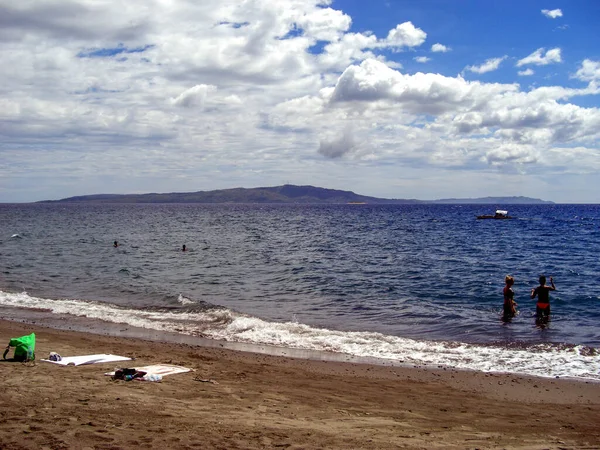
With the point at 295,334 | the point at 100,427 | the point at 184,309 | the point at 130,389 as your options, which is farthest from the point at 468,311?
the point at 100,427

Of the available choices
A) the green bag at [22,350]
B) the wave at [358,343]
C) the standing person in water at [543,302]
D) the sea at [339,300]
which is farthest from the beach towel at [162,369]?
the standing person in water at [543,302]

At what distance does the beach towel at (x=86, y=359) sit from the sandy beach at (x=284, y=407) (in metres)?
0.24

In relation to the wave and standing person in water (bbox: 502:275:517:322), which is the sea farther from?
standing person in water (bbox: 502:275:517:322)

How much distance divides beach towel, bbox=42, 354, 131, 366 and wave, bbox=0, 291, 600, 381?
13.6 ft

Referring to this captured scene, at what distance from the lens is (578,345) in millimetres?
13773

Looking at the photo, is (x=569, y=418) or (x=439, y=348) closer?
(x=569, y=418)

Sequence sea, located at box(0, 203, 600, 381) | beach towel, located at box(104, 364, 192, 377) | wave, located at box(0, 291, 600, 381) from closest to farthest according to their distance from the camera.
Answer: beach towel, located at box(104, 364, 192, 377) < wave, located at box(0, 291, 600, 381) < sea, located at box(0, 203, 600, 381)

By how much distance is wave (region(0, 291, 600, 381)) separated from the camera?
12.1 m

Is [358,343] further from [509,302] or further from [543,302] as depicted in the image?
[543,302]

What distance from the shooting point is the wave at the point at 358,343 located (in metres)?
12.1

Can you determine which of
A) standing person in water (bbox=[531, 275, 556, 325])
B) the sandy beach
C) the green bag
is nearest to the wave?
the sandy beach

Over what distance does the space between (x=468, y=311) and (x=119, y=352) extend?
12.2m

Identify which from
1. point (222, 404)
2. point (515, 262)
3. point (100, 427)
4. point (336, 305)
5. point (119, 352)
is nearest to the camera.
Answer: point (100, 427)

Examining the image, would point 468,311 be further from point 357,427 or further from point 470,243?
point 470,243
